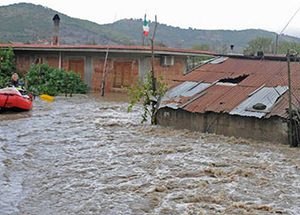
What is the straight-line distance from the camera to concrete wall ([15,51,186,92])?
80.7 feet

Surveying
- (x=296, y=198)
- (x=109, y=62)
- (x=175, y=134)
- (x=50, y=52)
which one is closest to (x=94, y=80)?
(x=109, y=62)

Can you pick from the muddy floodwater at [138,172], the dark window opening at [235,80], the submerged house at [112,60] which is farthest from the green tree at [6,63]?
the dark window opening at [235,80]

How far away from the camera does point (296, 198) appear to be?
8266 millimetres

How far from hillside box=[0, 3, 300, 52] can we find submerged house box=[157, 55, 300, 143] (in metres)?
27.6

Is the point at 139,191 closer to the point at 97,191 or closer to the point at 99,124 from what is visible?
the point at 97,191

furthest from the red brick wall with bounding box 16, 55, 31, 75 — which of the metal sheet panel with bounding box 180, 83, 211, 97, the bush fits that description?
the metal sheet panel with bounding box 180, 83, 211, 97

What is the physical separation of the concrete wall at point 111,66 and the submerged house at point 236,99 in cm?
775

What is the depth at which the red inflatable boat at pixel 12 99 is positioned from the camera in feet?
56.2

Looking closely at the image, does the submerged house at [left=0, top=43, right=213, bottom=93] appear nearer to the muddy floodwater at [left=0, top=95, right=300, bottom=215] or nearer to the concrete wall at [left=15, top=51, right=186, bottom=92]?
the concrete wall at [left=15, top=51, right=186, bottom=92]

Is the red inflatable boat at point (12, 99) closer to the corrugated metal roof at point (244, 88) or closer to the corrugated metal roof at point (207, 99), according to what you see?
the corrugated metal roof at point (244, 88)

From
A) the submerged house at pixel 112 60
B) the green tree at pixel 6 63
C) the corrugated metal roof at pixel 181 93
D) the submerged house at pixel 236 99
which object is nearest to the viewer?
the submerged house at pixel 236 99

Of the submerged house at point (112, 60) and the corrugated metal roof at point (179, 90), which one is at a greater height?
the submerged house at point (112, 60)

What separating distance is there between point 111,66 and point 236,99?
12.5m

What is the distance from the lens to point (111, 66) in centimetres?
2523
